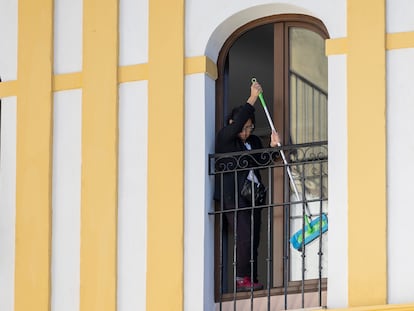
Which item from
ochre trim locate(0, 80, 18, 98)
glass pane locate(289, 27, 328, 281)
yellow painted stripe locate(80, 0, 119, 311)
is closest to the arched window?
glass pane locate(289, 27, 328, 281)

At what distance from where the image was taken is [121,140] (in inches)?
715

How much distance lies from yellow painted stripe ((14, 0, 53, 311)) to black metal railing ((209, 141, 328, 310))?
1.65 meters

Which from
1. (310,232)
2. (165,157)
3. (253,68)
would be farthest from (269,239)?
(253,68)

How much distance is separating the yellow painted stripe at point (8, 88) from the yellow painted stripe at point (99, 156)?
30.7 inches

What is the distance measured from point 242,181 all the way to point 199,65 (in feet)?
3.67

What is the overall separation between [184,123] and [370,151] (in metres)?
1.87

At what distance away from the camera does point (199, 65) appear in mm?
17891

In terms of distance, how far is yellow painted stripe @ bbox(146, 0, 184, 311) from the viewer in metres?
17.7

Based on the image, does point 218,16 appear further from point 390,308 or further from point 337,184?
point 390,308

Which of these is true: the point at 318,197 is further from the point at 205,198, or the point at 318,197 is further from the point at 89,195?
the point at 89,195

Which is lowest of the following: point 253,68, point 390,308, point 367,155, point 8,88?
point 390,308

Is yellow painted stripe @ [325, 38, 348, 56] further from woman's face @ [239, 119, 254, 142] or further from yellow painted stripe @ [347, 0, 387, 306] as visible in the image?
woman's face @ [239, 119, 254, 142]

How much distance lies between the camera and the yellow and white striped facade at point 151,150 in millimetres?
16922

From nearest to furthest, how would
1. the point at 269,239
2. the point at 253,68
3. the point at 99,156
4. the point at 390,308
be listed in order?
the point at 390,308
the point at 269,239
the point at 99,156
the point at 253,68
